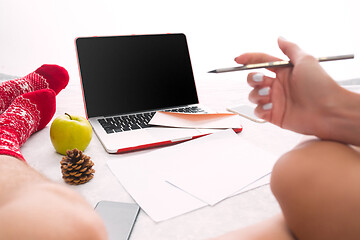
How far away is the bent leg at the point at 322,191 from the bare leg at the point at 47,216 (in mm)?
222

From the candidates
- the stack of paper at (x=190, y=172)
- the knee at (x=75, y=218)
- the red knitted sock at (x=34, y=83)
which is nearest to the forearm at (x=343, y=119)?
the stack of paper at (x=190, y=172)

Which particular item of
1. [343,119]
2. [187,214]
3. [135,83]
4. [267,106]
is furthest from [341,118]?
[135,83]

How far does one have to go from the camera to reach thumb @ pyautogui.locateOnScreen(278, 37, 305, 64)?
0.53m

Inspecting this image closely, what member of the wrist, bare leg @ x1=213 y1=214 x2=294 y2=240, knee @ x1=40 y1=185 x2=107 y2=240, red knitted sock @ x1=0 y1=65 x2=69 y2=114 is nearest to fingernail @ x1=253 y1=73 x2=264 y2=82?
the wrist

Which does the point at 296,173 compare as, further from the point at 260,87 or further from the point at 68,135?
the point at 68,135

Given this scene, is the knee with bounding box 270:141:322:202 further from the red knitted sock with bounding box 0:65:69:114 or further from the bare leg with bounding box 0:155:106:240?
the red knitted sock with bounding box 0:65:69:114

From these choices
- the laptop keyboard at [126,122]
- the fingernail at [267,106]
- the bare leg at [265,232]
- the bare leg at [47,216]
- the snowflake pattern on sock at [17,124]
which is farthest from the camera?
the laptop keyboard at [126,122]

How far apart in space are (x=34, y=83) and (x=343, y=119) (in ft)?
3.35

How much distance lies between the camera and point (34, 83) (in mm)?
1152

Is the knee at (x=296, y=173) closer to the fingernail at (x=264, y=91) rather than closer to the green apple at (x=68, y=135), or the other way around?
the fingernail at (x=264, y=91)

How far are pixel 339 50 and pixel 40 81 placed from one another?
1.70m

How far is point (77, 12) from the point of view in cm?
174

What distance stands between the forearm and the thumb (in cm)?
9

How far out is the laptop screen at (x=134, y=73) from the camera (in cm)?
96
